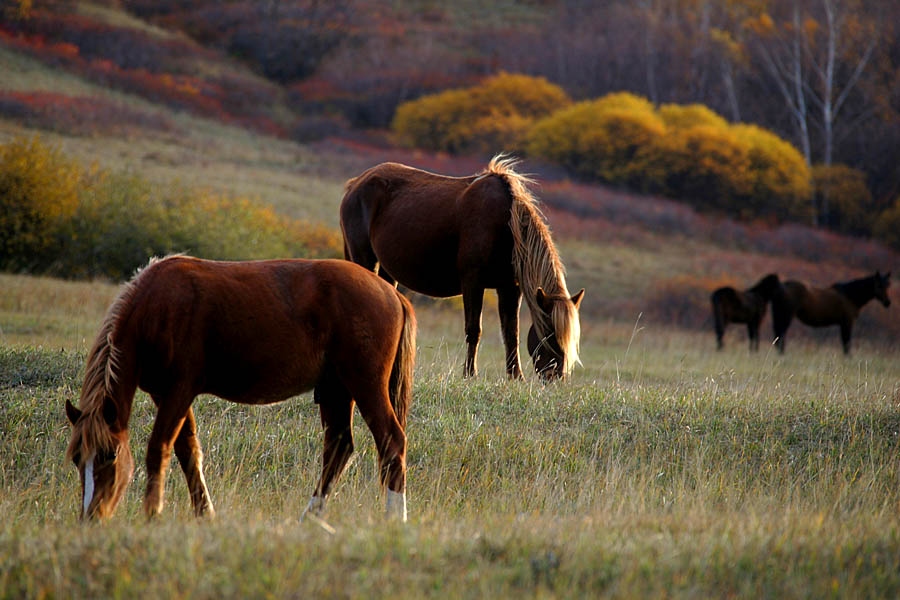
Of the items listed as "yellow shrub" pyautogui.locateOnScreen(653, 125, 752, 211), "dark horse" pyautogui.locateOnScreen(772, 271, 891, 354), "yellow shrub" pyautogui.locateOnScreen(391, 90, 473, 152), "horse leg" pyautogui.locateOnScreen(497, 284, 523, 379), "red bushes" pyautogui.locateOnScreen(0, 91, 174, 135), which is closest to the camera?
"horse leg" pyautogui.locateOnScreen(497, 284, 523, 379)

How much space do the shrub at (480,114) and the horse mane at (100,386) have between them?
38501 mm

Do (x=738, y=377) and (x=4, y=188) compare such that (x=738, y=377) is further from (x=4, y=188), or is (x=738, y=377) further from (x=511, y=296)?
(x=4, y=188)

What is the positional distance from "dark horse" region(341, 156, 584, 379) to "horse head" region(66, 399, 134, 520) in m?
4.00

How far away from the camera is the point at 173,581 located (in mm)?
3379

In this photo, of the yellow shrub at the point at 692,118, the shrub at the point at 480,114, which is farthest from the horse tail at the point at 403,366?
the yellow shrub at the point at 692,118

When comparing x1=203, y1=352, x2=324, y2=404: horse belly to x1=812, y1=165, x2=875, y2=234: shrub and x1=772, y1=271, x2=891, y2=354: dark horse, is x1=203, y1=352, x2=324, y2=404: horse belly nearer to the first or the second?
x1=772, y1=271, x2=891, y2=354: dark horse

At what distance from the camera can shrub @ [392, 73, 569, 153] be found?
4341cm

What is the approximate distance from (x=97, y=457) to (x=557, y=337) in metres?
4.10

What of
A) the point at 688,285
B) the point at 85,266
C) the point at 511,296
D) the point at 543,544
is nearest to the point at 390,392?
the point at 543,544

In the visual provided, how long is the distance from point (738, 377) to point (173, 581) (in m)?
9.25

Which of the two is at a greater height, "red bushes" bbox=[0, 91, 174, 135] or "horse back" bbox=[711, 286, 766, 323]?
"red bushes" bbox=[0, 91, 174, 135]

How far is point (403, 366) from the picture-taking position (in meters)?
5.20

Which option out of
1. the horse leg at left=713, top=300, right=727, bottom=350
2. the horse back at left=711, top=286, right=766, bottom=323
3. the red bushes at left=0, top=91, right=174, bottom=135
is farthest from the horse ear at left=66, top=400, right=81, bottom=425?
the red bushes at left=0, top=91, right=174, bottom=135

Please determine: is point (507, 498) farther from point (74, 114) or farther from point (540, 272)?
point (74, 114)
